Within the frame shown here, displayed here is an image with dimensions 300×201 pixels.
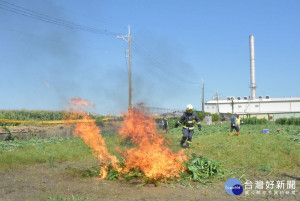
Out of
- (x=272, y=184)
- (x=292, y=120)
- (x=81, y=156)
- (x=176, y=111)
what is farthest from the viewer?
(x=292, y=120)

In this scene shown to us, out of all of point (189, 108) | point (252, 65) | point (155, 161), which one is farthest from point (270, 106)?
point (155, 161)

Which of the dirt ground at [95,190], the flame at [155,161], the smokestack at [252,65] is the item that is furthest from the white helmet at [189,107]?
the smokestack at [252,65]

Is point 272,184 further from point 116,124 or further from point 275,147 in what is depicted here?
point 116,124

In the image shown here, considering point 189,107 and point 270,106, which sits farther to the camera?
point 270,106

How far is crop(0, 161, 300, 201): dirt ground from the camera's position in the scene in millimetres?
6113

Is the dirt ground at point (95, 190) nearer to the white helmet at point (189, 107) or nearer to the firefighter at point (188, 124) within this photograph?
the firefighter at point (188, 124)

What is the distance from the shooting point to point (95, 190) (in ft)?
21.5

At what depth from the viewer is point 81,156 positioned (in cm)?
1192

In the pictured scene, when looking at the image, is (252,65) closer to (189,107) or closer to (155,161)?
A: (189,107)

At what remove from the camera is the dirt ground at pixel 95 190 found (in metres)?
6.11

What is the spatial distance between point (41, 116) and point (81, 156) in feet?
64.7

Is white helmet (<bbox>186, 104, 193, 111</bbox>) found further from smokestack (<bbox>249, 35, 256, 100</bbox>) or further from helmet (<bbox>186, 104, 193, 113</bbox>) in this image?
smokestack (<bbox>249, 35, 256, 100</bbox>)

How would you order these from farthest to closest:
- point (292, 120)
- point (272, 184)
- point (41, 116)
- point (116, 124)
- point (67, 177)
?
point (292, 120), point (41, 116), point (116, 124), point (67, 177), point (272, 184)

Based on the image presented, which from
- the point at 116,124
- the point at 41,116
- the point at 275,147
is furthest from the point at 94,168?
the point at 41,116
